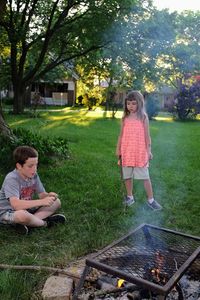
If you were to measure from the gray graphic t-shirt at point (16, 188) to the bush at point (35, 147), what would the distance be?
2546 mm

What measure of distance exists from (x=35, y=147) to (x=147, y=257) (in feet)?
14.8

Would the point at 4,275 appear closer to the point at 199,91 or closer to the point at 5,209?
the point at 5,209

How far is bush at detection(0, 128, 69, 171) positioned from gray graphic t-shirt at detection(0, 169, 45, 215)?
2546 millimetres

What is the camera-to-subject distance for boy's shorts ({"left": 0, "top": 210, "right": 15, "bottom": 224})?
13.7 feet

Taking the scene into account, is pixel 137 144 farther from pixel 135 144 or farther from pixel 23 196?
pixel 23 196

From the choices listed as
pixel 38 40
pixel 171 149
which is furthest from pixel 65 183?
pixel 38 40

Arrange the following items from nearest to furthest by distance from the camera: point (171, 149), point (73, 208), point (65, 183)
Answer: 1. point (73, 208)
2. point (65, 183)
3. point (171, 149)

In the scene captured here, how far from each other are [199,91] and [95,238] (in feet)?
65.6

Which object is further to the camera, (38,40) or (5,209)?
(38,40)

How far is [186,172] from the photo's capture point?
760cm

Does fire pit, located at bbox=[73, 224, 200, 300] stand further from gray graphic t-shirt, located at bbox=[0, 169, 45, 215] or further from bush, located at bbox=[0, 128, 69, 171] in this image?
bush, located at bbox=[0, 128, 69, 171]

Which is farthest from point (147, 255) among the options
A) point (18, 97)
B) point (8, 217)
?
point (18, 97)

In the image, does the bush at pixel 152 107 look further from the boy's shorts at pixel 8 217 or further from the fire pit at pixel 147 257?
the fire pit at pixel 147 257

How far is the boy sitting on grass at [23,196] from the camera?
4074mm
